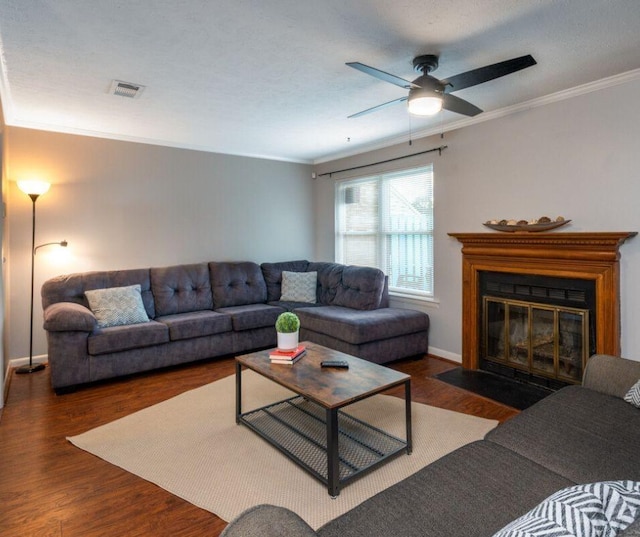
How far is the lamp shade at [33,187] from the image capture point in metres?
3.61

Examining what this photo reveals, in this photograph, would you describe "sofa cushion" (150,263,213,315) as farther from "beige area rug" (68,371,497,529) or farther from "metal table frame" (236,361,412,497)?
"metal table frame" (236,361,412,497)

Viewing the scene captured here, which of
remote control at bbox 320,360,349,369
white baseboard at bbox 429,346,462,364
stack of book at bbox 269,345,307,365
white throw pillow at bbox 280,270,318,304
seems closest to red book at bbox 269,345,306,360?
stack of book at bbox 269,345,307,365

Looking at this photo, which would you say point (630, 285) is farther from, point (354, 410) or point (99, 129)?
point (99, 129)

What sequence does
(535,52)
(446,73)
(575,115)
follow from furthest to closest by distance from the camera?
(575,115) → (446,73) → (535,52)

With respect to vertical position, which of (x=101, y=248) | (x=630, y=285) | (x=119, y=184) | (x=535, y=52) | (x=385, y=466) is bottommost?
(x=385, y=466)

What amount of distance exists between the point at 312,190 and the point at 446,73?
3.36 meters

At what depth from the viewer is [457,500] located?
1.26 m

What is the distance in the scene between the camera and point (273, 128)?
411cm

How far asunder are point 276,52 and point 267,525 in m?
2.46

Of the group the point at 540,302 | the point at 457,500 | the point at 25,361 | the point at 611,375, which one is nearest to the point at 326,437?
the point at 457,500

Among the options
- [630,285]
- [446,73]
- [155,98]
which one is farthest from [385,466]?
[155,98]

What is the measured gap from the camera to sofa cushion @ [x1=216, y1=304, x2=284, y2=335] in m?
4.28

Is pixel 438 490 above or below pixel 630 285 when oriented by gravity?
below

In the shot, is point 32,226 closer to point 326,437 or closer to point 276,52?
point 276,52
